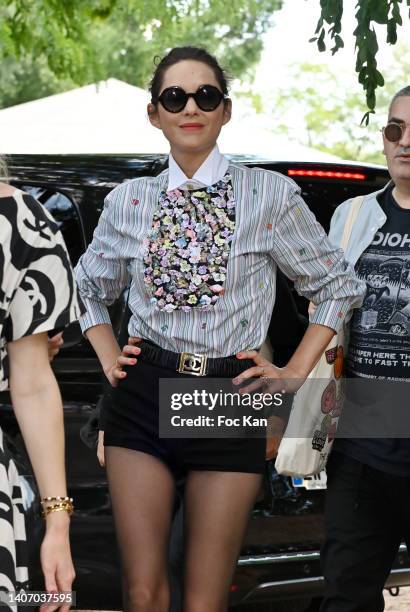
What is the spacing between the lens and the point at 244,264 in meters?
4.04

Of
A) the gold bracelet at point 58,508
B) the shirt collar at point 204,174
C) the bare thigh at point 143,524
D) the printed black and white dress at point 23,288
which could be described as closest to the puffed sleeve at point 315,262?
the shirt collar at point 204,174

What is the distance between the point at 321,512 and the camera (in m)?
4.80

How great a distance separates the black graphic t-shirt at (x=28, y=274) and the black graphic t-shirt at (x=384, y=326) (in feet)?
4.98

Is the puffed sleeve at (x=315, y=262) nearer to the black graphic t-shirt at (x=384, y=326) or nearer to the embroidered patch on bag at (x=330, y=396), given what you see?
the black graphic t-shirt at (x=384, y=326)

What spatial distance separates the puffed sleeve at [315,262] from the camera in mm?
4137

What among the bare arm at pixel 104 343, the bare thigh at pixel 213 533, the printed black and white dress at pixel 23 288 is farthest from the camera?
the bare arm at pixel 104 343

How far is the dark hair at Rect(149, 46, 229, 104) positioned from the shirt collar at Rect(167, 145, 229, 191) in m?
0.23

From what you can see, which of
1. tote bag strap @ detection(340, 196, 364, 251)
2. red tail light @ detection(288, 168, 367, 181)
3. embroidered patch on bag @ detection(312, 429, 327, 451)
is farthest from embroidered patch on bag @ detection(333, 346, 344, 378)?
red tail light @ detection(288, 168, 367, 181)

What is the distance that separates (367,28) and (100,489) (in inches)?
76.2

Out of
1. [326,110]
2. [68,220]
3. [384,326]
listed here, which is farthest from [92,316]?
[326,110]

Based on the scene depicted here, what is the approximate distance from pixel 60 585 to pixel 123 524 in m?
1.18

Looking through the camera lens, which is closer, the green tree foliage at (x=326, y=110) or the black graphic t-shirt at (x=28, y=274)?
the black graphic t-shirt at (x=28, y=274)

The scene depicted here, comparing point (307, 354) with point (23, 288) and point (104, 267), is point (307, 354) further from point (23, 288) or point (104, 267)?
point (23, 288)

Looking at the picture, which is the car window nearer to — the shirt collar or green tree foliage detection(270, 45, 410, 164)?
the shirt collar
